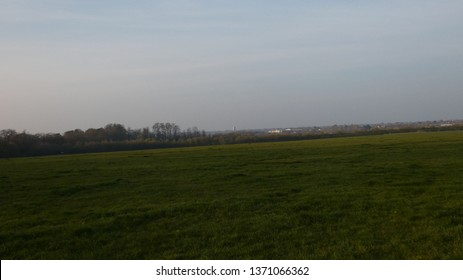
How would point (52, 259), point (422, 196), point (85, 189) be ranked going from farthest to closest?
point (85, 189) → point (422, 196) → point (52, 259)

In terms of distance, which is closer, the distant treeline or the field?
the field

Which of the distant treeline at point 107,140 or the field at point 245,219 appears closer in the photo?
the field at point 245,219

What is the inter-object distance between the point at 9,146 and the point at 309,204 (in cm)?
7525

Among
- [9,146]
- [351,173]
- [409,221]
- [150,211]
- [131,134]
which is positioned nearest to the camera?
[409,221]

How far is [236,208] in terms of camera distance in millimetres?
14266

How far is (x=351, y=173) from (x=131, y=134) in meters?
115

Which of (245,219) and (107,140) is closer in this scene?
(245,219)

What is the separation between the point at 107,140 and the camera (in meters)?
115

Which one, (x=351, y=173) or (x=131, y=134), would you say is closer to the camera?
(x=351, y=173)

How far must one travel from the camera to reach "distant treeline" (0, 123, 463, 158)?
82.4 metres

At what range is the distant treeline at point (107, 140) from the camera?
82.4 metres
